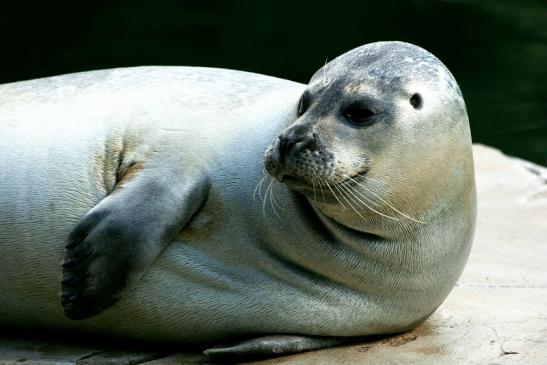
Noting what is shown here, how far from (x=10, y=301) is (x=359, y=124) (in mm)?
A: 1584

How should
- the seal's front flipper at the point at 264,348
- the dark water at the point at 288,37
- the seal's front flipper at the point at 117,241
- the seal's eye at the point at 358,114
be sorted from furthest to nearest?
the dark water at the point at 288,37
the seal's front flipper at the point at 264,348
the seal's front flipper at the point at 117,241
the seal's eye at the point at 358,114

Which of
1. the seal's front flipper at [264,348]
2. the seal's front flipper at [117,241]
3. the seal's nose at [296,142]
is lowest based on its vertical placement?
the seal's front flipper at [264,348]

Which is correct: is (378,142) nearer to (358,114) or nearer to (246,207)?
(358,114)

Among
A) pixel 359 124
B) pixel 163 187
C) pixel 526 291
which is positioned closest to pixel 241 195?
pixel 163 187

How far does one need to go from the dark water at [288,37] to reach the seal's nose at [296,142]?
579 cm

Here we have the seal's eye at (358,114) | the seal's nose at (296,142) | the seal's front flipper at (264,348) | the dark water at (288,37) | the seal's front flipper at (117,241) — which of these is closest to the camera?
the seal's nose at (296,142)

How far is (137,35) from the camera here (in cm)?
1184

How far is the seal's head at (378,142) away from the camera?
4.12 metres

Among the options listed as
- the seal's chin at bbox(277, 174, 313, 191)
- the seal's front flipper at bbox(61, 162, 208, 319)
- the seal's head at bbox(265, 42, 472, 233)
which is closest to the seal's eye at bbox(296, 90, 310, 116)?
the seal's head at bbox(265, 42, 472, 233)

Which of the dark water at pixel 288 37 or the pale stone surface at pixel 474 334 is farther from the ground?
the pale stone surface at pixel 474 334

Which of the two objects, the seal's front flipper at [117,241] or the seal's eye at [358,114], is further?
the seal's front flipper at [117,241]

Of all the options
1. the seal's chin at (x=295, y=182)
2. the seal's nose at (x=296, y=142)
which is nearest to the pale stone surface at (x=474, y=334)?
the seal's chin at (x=295, y=182)

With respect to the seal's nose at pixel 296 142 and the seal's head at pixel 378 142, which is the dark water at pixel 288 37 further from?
the seal's nose at pixel 296 142

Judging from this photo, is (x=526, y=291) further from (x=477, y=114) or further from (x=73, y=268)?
(x=477, y=114)
